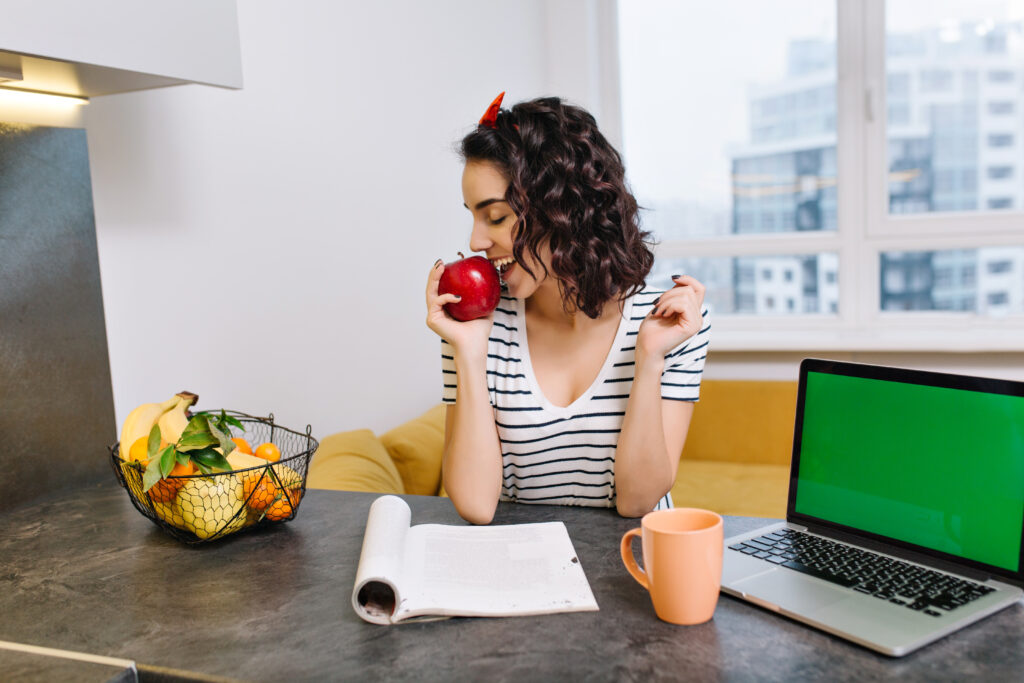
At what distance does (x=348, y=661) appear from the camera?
748 millimetres

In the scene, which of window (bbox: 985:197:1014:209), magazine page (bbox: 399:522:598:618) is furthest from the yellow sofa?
window (bbox: 985:197:1014:209)

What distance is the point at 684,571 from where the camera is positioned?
76cm

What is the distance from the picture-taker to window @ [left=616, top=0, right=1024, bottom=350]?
3039 millimetres

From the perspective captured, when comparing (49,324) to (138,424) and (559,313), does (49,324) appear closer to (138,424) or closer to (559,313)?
(138,424)

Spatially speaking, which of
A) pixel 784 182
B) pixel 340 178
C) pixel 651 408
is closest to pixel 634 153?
pixel 784 182

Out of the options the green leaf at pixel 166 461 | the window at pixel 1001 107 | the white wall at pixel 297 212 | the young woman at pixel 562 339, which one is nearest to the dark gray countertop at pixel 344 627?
the green leaf at pixel 166 461

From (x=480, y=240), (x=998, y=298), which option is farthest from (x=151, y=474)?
(x=998, y=298)

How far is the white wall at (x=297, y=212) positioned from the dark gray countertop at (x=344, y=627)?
60cm

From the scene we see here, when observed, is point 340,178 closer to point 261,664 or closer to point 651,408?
point 651,408

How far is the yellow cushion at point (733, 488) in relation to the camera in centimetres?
256

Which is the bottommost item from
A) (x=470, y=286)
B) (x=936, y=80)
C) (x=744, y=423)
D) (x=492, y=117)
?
(x=744, y=423)

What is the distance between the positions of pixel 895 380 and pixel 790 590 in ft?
0.85

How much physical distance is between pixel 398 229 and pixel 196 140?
2.53 feet

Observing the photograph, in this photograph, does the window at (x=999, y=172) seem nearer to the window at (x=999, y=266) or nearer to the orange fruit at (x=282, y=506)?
the window at (x=999, y=266)
